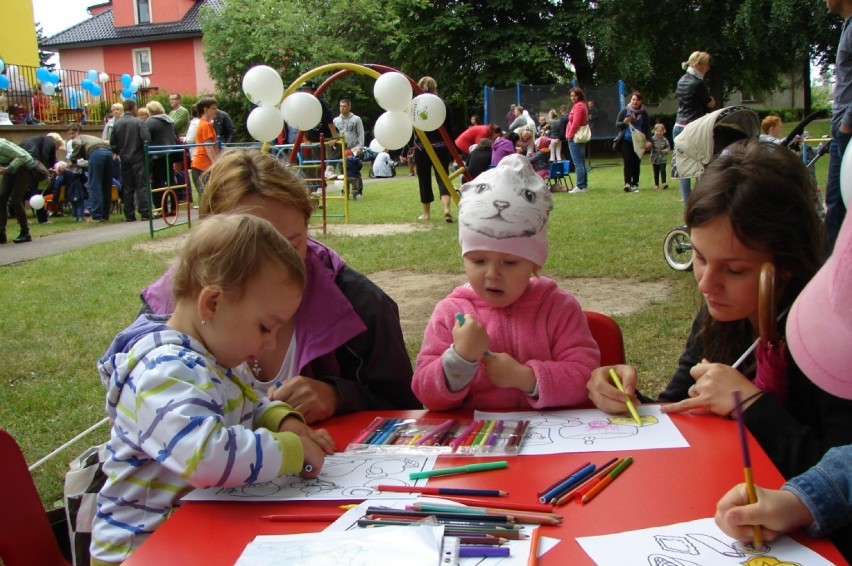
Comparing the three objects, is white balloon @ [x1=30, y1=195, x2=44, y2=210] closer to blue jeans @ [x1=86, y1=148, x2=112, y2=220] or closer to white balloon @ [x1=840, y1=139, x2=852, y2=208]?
blue jeans @ [x1=86, y1=148, x2=112, y2=220]

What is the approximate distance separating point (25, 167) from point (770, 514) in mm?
12267


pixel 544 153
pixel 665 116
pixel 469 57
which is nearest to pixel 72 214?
pixel 544 153

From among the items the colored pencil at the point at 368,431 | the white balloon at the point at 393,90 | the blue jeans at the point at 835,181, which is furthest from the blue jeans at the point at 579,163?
the colored pencil at the point at 368,431

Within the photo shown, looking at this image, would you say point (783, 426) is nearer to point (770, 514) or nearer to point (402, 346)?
point (770, 514)

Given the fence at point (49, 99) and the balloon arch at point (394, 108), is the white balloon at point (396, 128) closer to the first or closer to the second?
the balloon arch at point (394, 108)

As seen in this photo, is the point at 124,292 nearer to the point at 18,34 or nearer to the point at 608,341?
the point at 608,341

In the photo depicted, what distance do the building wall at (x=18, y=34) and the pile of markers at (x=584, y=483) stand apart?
2480 centimetres

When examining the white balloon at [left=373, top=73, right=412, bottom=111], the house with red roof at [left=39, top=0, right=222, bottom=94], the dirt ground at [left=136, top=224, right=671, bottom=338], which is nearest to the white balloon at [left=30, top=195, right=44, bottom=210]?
the dirt ground at [left=136, top=224, right=671, bottom=338]

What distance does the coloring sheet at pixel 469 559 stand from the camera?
1131 millimetres

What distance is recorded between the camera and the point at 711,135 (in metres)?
6.45

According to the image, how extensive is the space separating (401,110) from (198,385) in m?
4.97

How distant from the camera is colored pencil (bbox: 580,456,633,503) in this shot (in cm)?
133

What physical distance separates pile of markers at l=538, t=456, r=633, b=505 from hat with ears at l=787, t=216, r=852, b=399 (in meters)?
0.76

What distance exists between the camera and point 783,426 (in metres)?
1.59
